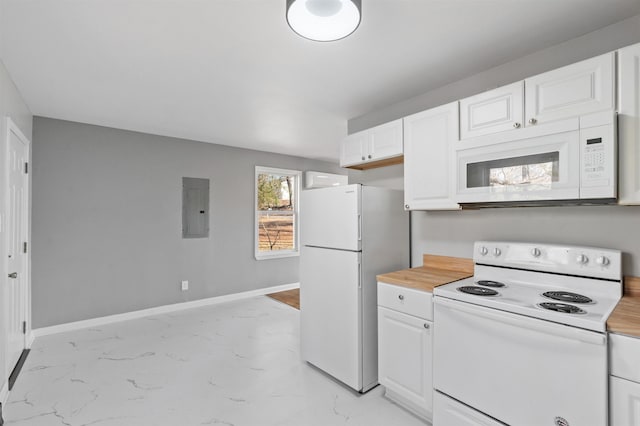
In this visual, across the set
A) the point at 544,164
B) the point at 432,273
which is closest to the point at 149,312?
the point at 432,273

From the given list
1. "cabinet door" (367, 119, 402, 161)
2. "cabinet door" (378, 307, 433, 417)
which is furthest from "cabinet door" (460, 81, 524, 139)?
"cabinet door" (378, 307, 433, 417)

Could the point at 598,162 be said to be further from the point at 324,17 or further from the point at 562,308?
the point at 324,17

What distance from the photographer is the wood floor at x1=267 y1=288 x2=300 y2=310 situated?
466 centimetres

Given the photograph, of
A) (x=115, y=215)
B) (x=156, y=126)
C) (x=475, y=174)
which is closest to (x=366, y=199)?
(x=475, y=174)

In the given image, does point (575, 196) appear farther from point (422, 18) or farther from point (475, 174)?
point (422, 18)

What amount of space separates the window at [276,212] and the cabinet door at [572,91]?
403 cm

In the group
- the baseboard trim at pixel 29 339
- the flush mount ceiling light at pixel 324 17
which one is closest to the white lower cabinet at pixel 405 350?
the flush mount ceiling light at pixel 324 17

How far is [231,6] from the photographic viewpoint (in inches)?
64.2

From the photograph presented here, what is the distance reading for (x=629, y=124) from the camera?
152 centimetres

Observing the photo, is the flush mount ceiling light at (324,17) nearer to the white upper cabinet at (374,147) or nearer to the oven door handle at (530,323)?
the white upper cabinet at (374,147)

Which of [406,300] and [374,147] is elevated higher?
[374,147]

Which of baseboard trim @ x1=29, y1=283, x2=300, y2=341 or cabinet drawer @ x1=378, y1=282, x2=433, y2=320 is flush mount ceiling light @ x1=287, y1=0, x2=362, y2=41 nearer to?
cabinet drawer @ x1=378, y1=282, x2=433, y2=320

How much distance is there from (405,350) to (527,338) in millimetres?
809

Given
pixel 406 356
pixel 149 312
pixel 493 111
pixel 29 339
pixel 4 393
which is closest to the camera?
pixel 493 111
